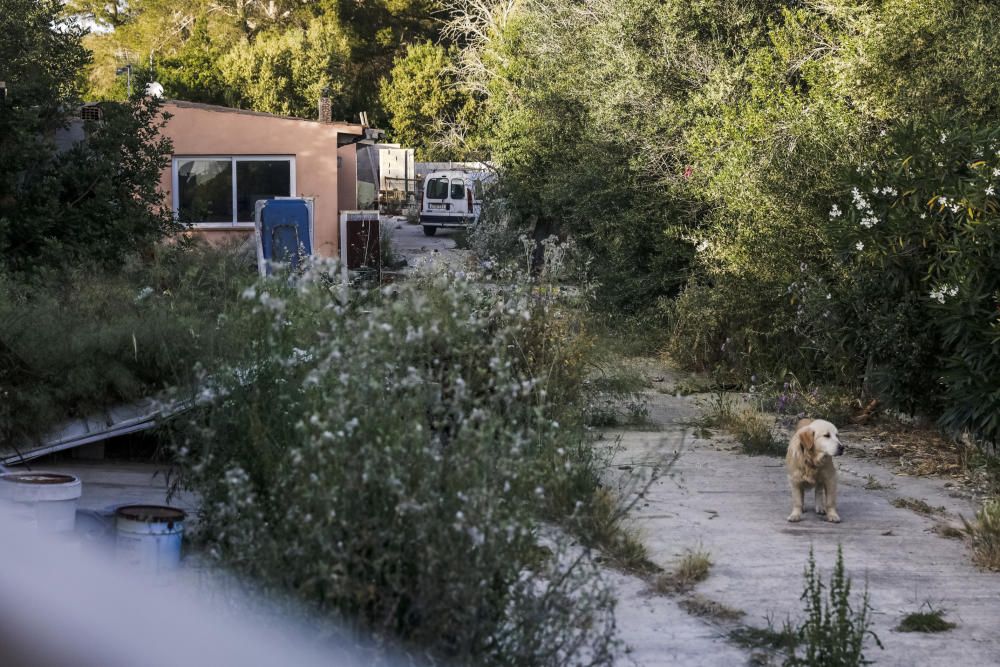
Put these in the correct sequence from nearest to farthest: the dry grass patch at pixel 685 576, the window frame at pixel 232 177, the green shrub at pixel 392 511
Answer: the green shrub at pixel 392 511
the dry grass patch at pixel 685 576
the window frame at pixel 232 177

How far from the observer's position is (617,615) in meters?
5.33

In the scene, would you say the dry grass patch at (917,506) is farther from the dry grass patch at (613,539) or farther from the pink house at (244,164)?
the pink house at (244,164)

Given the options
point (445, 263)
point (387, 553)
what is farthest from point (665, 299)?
point (387, 553)

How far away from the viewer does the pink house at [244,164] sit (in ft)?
72.0

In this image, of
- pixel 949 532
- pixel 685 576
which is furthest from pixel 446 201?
pixel 685 576

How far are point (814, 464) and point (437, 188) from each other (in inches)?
1139

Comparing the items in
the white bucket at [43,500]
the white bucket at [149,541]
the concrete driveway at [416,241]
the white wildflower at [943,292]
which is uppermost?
the concrete driveway at [416,241]

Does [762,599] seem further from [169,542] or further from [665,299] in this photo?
[665,299]

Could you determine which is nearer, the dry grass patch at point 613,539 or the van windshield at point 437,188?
the dry grass patch at point 613,539

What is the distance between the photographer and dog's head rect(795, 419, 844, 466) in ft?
22.9

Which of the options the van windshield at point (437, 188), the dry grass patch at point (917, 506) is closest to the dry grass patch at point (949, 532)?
the dry grass patch at point (917, 506)

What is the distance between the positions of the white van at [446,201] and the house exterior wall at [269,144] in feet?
39.5

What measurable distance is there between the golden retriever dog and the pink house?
1551 cm

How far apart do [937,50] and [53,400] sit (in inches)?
323
